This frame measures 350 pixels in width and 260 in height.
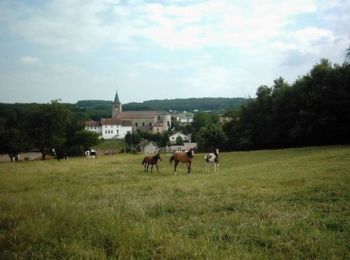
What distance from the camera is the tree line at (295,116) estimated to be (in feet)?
184

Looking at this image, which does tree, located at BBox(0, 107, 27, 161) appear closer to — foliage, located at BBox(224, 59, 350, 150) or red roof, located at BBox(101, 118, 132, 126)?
foliage, located at BBox(224, 59, 350, 150)

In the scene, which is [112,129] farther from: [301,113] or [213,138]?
[301,113]

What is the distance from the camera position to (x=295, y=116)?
62875 mm

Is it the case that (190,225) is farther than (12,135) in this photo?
No

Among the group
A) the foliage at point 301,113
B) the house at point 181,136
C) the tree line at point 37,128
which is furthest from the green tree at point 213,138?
the house at point 181,136

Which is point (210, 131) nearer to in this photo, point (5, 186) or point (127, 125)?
point (5, 186)

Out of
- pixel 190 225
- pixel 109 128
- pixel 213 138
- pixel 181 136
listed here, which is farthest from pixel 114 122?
pixel 190 225

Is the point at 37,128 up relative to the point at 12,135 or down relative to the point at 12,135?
up

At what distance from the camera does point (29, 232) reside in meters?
9.30

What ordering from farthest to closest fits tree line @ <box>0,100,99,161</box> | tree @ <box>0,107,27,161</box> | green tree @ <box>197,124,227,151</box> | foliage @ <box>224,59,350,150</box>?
1. green tree @ <box>197,124,227,151</box>
2. tree @ <box>0,107,27,161</box>
3. tree line @ <box>0,100,99,161</box>
4. foliage @ <box>224,59,350,150</box>

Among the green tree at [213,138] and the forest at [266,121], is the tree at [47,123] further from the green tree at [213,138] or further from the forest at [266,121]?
the green tree at [213,138]

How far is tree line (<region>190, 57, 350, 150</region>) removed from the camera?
2208 inches

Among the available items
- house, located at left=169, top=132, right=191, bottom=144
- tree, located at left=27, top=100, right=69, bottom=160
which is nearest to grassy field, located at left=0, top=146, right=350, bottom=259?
tree, located at left=27, top=100, right=69, bottom=160

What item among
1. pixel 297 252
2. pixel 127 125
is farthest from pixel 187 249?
pixel 127 125
